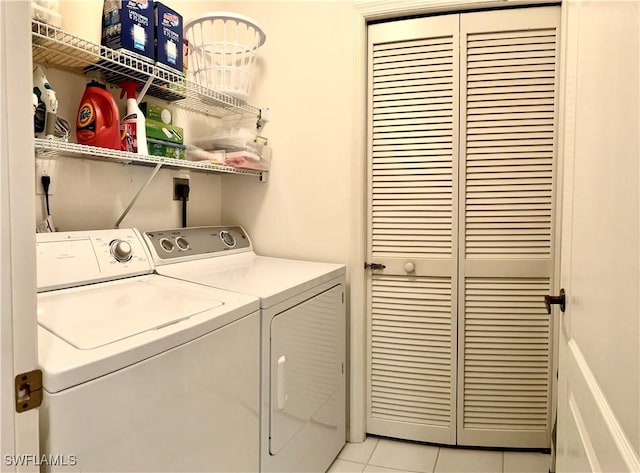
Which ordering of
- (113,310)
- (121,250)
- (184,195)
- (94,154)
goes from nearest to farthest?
(113,310) < (94,154) < (121,250) < (184,195)

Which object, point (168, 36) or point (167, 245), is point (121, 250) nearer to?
point (167, 245)

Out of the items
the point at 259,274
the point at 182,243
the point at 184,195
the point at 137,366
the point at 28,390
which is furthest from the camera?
the point at 184,195

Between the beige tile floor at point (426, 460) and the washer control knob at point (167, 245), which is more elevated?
the washer control knob at point (167, 245)

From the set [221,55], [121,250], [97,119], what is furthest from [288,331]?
[221,55]

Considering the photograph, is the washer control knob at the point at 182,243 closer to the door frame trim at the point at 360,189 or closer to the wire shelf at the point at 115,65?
the wire shelf at the point at 115,65

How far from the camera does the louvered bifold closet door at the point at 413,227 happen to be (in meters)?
2.08

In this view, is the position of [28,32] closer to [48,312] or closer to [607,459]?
[48,312]

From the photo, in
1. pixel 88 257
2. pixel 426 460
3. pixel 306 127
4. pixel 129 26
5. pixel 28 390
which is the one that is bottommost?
pixel 426 460

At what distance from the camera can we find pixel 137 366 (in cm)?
92

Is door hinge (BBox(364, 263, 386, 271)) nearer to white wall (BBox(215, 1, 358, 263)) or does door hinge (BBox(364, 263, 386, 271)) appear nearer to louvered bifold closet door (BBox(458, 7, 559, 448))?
white wall (BBox(215, 1, 358, 263))

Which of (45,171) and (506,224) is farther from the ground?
(45,171)

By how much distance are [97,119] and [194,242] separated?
67cm

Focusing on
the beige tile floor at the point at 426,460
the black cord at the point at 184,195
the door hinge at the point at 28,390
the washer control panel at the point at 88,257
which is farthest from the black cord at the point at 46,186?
the beige tile floor at the point at 426,460

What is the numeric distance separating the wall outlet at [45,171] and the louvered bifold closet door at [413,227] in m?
1.43
